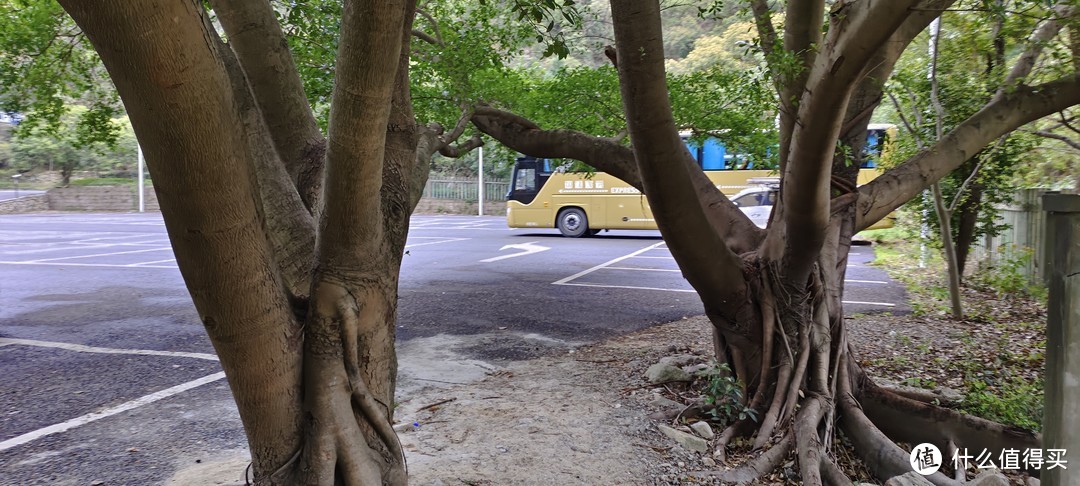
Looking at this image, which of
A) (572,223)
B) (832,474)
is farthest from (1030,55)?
(572,223)

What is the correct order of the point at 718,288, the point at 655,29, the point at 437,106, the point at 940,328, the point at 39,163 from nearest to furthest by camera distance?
the point at 655,29, the point at 718,288, the point at 437,106, the point at 940,328, the point at 39,163

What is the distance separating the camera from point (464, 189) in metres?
38.0

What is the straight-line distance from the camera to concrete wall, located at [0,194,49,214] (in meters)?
32.4

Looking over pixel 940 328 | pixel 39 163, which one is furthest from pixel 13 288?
pixel 39 163

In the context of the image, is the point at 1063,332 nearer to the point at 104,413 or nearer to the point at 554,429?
the point at 554,429

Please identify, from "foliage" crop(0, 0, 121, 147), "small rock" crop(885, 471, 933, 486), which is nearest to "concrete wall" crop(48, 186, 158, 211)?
"foliage" crop(0, 0, 121, 147)

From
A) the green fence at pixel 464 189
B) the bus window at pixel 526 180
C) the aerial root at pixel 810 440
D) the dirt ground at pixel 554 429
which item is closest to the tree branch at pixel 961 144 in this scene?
the aerial root at pixel 810 440

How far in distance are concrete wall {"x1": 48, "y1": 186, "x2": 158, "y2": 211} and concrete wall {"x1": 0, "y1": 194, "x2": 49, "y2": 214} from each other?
0.40 metres

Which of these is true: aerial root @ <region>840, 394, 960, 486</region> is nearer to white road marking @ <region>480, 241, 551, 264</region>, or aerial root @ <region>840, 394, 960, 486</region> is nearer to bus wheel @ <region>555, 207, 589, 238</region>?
white road marking @ <region>480, 241, 551, 264</region>

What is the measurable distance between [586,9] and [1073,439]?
4194mm

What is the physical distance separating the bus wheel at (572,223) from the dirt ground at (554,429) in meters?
15.1

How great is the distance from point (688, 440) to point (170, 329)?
21.3ft

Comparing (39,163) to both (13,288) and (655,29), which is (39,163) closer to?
(13,288)

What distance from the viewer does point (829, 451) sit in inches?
186
